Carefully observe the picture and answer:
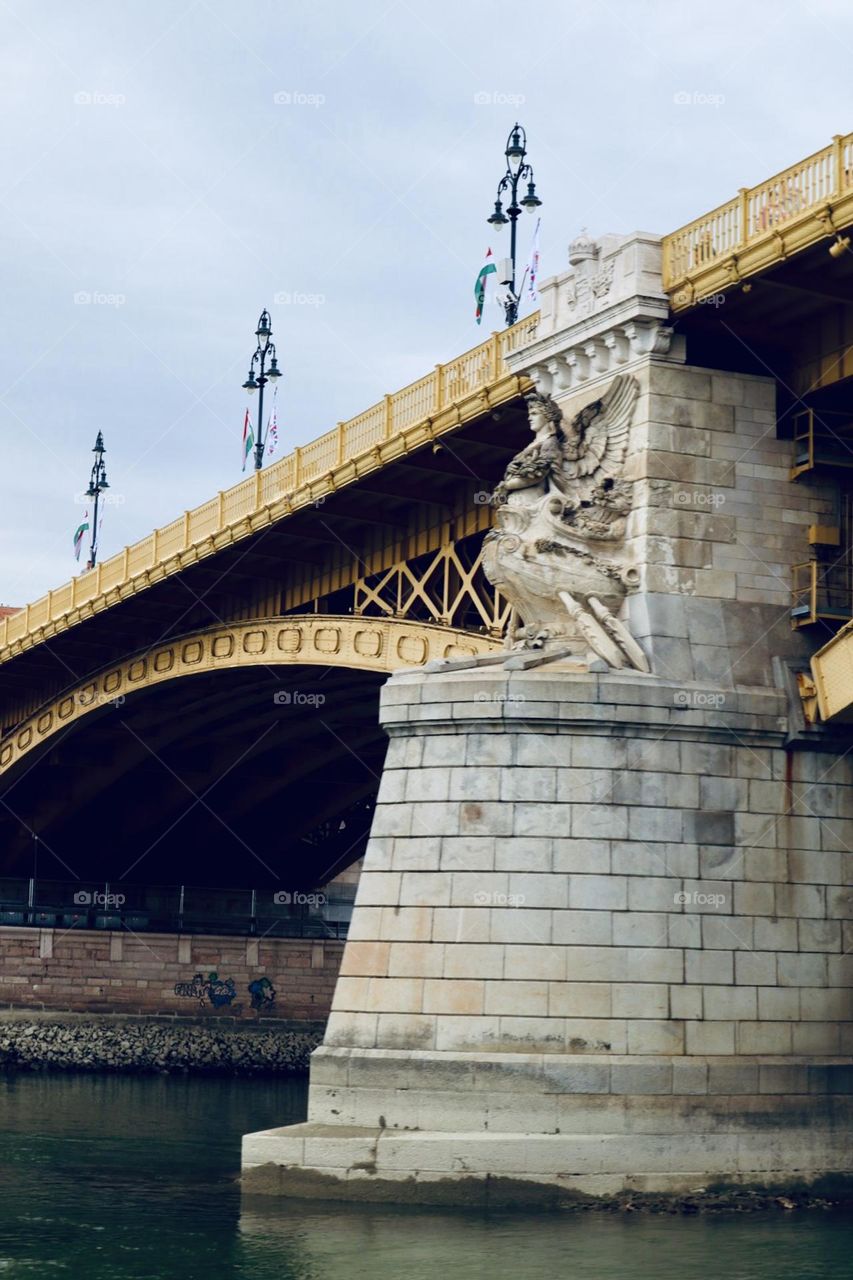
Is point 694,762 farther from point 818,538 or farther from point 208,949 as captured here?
point 208,949

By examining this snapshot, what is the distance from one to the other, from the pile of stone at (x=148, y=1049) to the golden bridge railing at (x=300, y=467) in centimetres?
1060

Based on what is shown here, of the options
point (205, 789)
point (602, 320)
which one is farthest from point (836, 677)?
point (205, 789)

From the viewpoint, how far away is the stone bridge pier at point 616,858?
Result: 25.0 meters

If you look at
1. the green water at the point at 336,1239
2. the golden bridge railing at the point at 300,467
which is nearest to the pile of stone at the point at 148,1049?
the golden bridge railing at the point at 300,467

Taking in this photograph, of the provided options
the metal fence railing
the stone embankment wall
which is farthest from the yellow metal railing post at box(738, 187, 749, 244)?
the metal fence railing

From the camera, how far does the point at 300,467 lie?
4000 cm

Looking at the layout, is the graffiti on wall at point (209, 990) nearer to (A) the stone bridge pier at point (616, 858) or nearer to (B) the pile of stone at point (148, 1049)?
(B) the pile of stone at point (148, 1049)

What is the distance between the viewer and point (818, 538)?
2853cm

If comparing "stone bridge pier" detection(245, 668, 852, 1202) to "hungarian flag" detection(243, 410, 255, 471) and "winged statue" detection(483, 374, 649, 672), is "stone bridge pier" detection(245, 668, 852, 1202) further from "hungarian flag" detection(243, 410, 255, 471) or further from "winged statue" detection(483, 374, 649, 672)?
"hungarian flag" detection(243, 410, 255, 471)

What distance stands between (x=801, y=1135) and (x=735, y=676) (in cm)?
597

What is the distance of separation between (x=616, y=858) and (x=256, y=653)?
19642mm

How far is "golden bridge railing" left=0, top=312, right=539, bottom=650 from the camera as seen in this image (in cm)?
3328

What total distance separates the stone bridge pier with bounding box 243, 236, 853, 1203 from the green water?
2.91 ft

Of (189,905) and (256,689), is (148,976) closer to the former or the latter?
(189,905)
